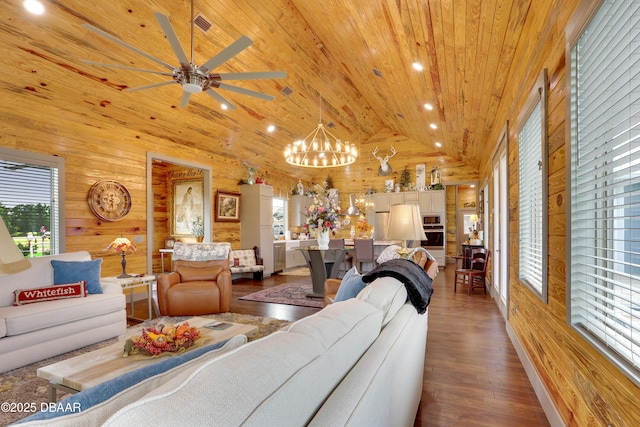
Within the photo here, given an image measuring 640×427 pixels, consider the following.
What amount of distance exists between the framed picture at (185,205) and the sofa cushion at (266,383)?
7.41 m

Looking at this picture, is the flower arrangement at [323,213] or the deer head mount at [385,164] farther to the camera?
the deer head mount at [385,164]

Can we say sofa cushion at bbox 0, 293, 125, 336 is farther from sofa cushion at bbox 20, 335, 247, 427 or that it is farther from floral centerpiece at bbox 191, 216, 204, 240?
floral centerpiece at bbox 191, 216, 204, 240

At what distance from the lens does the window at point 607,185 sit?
44.6 inches

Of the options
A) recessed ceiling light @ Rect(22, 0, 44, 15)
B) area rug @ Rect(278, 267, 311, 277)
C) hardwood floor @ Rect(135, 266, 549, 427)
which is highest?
recessed ceiling light @ Rect(22, 0, 44, 15)

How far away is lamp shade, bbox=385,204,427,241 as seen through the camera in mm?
3141

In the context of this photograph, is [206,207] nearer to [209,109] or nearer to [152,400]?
[209,109]

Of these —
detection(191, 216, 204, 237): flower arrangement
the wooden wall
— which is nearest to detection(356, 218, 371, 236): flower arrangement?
detection(191, 216, 204, 237): flower arrangement

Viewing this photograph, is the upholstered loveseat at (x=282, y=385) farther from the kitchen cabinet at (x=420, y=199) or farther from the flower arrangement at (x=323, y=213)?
the kitchen cabinet at (x=420, y=199)

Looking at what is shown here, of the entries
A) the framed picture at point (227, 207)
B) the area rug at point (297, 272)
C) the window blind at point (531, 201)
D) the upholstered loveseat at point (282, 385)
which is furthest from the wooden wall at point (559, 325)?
the framed picture at point (227, 207)

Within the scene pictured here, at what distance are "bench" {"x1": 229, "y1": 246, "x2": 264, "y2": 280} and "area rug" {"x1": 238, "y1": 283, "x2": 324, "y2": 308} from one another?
0.89 meters

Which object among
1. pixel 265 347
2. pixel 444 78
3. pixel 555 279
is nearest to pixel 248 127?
pixel 444 78

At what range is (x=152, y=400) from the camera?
55cm

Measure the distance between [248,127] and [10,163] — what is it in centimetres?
361

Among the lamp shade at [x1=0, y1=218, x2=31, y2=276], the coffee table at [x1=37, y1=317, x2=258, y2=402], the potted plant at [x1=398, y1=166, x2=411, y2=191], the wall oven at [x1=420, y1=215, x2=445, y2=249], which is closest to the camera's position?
the lamp shade at [x1=0, y1=218, x2=31, y2=276]
